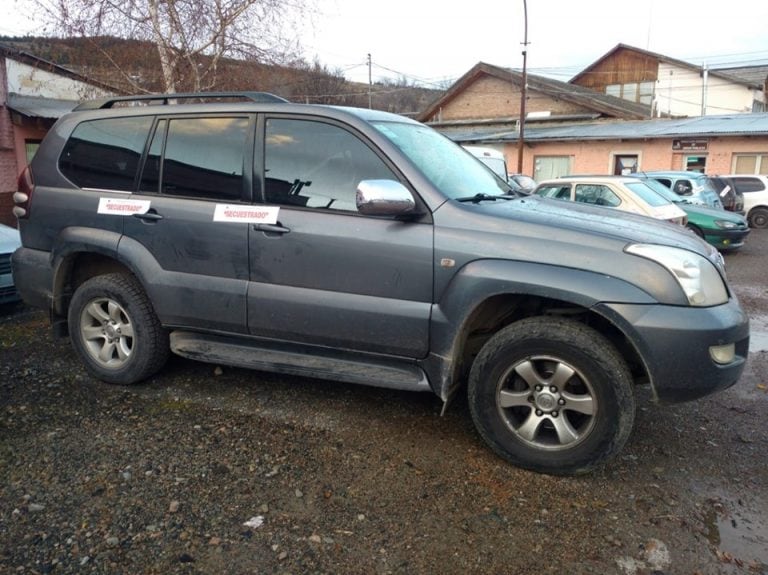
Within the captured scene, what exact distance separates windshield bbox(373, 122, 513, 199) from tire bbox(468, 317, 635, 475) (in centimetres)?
96

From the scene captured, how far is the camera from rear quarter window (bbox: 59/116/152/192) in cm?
410

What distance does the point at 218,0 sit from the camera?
12508mm

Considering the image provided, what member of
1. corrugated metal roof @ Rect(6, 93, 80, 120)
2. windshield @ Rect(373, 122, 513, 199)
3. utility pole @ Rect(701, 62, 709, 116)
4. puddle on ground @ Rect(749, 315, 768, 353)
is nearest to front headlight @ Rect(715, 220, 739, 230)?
puddle on ground @ Rect(749, 315, 768, 353)

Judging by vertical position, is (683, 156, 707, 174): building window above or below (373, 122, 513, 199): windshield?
above

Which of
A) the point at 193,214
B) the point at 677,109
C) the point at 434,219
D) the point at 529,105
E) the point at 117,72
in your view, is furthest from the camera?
the point at 677,109

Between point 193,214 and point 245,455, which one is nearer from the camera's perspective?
point 245,455

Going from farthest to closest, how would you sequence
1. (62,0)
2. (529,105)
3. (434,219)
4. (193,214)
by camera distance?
(529,105) → (62,0) → (193,214) → (434,219)

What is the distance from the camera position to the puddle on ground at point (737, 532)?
251 cm

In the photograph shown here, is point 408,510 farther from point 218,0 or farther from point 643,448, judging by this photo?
point 218,0

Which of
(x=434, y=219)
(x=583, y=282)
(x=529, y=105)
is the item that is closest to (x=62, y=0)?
(x=434, y=219)

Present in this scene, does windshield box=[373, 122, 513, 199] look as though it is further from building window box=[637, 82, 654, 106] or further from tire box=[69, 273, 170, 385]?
building window box=[637, 82, 654, 106]

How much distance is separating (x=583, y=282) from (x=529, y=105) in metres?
33.3

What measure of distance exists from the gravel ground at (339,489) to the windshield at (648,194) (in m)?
6.48

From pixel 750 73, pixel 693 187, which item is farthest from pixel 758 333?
pixel 750 73
